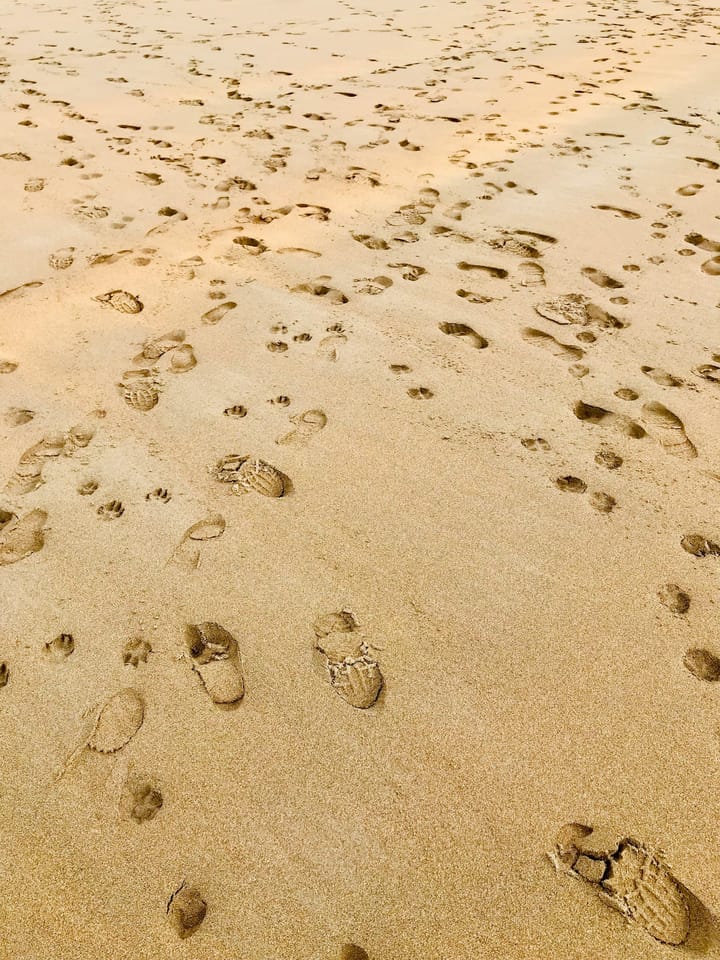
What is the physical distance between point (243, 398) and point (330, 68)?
3.54m

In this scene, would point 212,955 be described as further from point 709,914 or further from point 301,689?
point 709,914

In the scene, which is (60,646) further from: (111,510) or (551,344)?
(551,344)

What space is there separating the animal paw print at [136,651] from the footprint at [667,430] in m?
1.25

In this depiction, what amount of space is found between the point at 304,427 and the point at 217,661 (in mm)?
652

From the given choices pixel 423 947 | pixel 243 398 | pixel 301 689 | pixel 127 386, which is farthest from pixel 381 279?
pixel 423 947

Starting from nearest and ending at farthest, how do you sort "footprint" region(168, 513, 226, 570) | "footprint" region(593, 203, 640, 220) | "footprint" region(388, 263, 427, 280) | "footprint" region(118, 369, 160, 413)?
1. "footprint" region(168, 513, 226, 570)
2. "footprint" region(118, 369, 160, 413)
3. "footprint" region(388, 263, 427, 280)
4. "footprint" region(593, 203, 640, 220)

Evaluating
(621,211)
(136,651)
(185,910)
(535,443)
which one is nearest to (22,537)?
(136,651)

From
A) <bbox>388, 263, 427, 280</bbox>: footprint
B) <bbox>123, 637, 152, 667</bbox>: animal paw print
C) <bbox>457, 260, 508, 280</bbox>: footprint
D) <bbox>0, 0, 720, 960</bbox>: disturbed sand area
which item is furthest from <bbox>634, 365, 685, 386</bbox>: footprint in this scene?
<bbox>123, 637, 152, 667</bbox>: animal paw print

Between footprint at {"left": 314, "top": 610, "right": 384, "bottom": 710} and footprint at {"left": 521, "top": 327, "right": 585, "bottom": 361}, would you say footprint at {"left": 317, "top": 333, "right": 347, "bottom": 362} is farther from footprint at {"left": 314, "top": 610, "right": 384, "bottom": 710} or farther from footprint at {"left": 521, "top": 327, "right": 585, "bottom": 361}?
footprint at {"left": 314, "top": 610, "right": 384, "bottom": 710}

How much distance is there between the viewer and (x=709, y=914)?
0.88 metres

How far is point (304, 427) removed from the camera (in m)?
1.59

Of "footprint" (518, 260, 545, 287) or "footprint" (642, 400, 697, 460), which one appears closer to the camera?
"footprint" (642, 400, 697, 460)

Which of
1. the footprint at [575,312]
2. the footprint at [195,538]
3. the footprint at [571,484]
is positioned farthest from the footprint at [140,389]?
the footprint at [575,312]

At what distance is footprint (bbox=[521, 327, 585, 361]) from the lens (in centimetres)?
181
